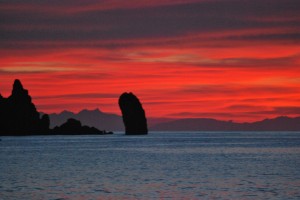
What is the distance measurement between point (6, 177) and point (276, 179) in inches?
1123

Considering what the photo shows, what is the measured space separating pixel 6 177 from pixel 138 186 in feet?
57.9

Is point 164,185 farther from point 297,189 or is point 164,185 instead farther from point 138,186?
point 297,189

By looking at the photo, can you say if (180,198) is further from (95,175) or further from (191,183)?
(95,175)

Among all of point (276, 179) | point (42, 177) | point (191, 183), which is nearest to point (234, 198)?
point (191, 183)

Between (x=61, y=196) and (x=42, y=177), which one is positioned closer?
(x=61, y=196)

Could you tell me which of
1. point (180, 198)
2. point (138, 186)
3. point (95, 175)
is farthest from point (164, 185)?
point (95, 175)

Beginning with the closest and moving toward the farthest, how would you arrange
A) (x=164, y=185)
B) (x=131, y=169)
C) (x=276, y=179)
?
1. (x=164, y=185)
2. (x=276, y=179)
3. (x=131, y=169)

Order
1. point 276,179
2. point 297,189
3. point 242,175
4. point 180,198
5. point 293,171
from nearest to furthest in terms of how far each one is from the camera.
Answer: point 180,198
point 297,189
point 276,179
point 242,175
point 293,171

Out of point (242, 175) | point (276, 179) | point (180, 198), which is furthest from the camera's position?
point (242, 175)

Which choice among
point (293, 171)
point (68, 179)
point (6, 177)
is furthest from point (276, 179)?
point (6, 177)

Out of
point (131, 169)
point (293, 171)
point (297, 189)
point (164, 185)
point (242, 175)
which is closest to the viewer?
point (297, 189)

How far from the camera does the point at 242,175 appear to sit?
2584 inches

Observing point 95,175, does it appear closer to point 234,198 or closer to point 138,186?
point 138,186

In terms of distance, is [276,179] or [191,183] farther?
[276,179]
